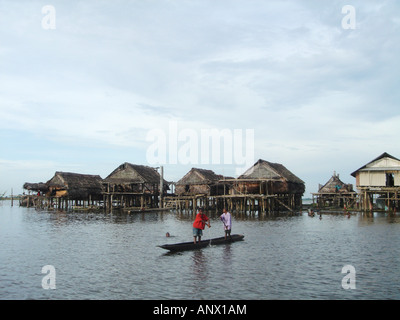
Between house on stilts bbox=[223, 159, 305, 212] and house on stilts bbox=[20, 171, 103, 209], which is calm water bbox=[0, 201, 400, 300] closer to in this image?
house on stilts bbox=[223, 159, 305, 212]

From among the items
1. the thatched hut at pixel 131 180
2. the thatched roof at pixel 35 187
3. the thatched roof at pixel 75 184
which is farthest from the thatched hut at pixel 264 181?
the thatched roof at pixel 35 187

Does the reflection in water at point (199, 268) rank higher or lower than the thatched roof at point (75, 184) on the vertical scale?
lower

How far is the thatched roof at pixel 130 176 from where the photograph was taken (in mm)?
63062

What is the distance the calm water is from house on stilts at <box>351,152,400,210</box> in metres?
23.3

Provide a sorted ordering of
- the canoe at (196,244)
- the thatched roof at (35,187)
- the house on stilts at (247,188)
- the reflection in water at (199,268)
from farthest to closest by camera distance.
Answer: the thatched roof at (35,187), the house on stilts at (247,188), the canoe at (196,244), the reflection in water at (199,268)

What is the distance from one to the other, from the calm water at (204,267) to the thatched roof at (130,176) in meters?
35.3

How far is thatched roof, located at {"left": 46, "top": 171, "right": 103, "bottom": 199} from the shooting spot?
221ft

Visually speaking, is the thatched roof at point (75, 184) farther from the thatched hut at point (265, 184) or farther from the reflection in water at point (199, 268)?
the reflection in water at point (199, 268)

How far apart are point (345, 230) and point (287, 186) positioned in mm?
26197

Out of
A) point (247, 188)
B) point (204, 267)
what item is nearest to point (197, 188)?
point (247, 188)

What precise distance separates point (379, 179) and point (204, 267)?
3938cm

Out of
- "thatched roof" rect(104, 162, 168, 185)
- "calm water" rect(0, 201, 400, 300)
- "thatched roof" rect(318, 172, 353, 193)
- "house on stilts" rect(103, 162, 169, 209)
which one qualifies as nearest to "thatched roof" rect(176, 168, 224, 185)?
"house on stilts" rect(103, 162, 169, 209)
